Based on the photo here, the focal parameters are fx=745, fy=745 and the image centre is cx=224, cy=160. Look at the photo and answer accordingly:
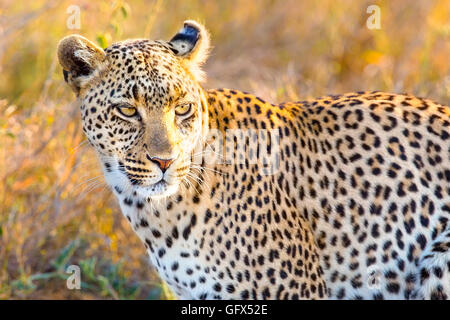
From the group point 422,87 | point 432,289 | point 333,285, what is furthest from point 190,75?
point 422,87

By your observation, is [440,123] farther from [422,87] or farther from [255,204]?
[422,87]

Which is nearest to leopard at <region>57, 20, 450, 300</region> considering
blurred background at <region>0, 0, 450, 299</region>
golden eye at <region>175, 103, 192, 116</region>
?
golden eye at <region>175, 103, 192, 116</region>

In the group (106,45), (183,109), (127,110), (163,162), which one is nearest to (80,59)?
(127,110)

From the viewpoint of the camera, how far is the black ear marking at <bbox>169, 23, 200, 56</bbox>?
493cm

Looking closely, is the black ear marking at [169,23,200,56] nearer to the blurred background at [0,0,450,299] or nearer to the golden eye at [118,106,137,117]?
the golden eye at [118,106,137,117]

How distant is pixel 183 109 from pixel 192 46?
556 millimetres

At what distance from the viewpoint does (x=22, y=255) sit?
6.75m

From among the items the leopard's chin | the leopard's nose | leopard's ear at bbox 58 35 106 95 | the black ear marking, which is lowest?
the leopard's chin

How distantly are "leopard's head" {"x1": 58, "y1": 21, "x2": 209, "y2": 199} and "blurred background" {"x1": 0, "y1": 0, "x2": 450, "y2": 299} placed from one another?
0.50 metres

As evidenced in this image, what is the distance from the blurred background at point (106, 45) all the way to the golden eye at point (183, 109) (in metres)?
0.83

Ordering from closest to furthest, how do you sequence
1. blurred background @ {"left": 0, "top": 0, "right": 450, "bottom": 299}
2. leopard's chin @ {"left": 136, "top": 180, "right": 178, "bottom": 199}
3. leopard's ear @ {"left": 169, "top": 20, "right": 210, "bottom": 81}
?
leopard's chin @ {"left": 136, "top": 180, "right": 178, "bottom": 199}, leopard's ear @ {"left": 169, "top": 20, "right": 210, "bottom": 81}, blurred background @ {"left": 0, "top": 0, "right": 450, "bottom": 299}

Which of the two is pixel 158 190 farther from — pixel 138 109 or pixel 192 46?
pixel 192 46
